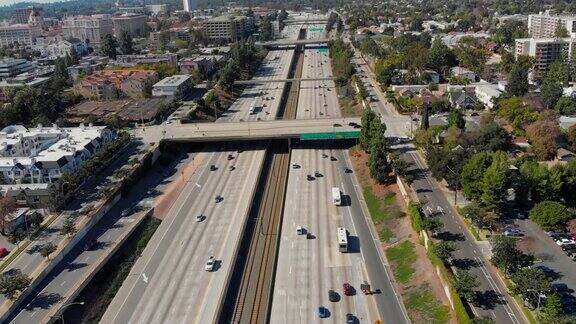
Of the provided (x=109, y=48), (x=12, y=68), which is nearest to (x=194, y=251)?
(x=12, y=68)

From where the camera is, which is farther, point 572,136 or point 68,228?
point 572,136

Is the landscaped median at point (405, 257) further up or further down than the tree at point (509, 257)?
further down

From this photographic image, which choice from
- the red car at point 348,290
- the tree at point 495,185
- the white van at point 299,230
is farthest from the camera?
the white van at point 299,230

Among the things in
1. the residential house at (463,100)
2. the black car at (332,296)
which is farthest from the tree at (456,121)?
the black car at (332,296)

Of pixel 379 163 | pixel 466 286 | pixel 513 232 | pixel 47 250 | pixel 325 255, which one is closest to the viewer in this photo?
pixel 466 286

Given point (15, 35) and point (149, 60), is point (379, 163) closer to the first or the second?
point (149, 60)

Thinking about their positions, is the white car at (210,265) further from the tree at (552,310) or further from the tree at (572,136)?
the tree at (572,136)

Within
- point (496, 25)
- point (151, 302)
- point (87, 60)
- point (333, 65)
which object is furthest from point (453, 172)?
point (496, 25)
